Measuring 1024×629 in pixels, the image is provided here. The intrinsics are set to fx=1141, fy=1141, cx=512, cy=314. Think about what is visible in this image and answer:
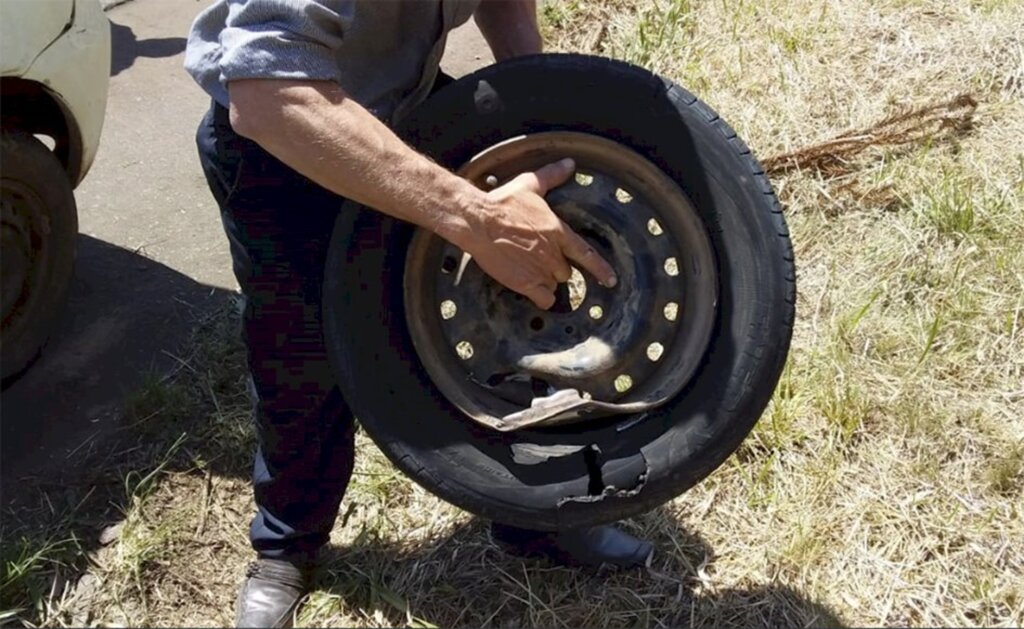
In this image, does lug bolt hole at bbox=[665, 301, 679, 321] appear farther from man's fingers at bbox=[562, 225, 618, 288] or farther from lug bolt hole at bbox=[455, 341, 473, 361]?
lug bolt hole at bbox=[455, 341, 473, 361]

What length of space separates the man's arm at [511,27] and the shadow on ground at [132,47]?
308 cm

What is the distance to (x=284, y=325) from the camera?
268 cm

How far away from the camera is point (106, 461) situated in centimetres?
353

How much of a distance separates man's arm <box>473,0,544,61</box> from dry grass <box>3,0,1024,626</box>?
1.28m

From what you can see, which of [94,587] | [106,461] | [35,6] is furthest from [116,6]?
[94,587]

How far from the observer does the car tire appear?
11.3ft

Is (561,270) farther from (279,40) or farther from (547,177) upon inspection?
(279,40)

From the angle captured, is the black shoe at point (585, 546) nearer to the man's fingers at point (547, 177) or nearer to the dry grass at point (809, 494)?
the dry grass at point (809, 494)

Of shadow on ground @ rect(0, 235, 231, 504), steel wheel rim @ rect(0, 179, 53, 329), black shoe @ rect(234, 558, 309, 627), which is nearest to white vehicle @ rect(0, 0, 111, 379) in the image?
steel wheel rim @ rect(0, 179, 53, 329)

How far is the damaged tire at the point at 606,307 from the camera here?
2.47 metres

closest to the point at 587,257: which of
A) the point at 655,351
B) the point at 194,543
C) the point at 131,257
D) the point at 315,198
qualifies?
the point at 655,351

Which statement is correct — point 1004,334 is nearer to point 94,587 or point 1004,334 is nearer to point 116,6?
point 94,587

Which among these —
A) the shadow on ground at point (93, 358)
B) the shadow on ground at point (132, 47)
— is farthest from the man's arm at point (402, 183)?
the shadow on ground at point (132, 47)

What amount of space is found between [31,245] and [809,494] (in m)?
2.48
